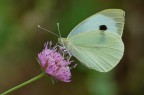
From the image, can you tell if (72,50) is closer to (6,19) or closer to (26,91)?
(6,19)

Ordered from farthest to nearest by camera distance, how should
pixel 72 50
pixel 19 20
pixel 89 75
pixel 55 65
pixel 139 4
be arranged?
1. pixel 139 4
2. pixel 19 20
3. pixel 89 75
4. pixel 72 50
5. pixel 55 65


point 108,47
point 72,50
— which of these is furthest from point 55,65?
point 108,47

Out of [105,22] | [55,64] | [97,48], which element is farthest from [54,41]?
[55,64]

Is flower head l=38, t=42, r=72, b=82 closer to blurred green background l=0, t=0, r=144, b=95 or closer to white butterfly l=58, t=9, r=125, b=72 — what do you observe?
white butterfly l=58, t=9, r=125, b=72

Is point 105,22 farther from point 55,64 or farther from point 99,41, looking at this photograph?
point 55,64

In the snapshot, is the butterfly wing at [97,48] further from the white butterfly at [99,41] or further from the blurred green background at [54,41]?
the blurred green background at [54,41]

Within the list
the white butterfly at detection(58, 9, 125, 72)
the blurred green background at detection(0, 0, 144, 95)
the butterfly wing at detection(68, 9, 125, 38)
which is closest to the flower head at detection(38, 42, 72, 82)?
the white butterfly at detection(58, 9, 125, 72)
